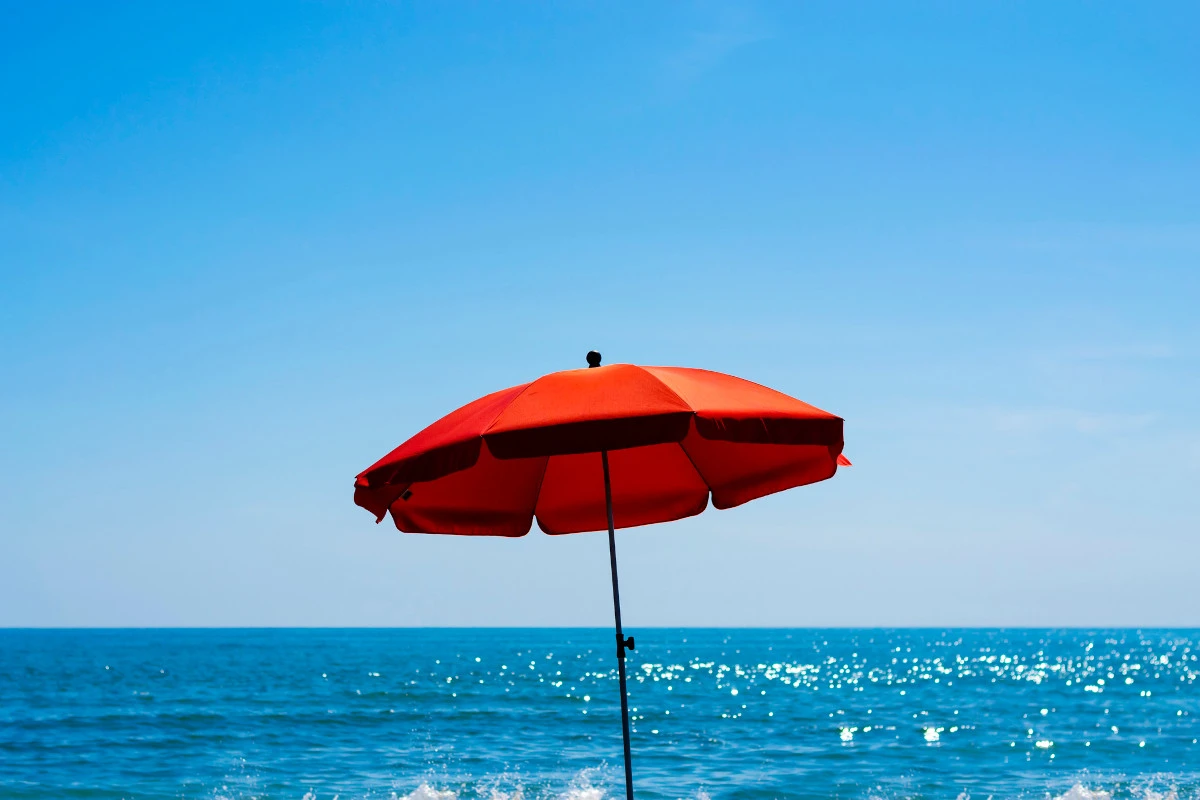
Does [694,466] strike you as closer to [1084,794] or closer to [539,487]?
[539,487]

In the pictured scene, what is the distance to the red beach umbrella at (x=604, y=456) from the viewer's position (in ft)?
14.5

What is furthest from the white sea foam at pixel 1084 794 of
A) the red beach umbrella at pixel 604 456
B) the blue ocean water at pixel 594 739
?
the red beach umbrella at pixel 604 456

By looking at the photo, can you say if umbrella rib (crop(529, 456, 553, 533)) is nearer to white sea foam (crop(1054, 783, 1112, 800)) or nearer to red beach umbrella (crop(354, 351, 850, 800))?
red beach umbrella (crop(354, 351, 850, 800))

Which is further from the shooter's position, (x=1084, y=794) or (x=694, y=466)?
(x=1084, y=794)

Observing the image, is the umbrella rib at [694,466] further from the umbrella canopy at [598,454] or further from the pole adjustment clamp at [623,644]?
the pole adjustment clamp at [623,644]

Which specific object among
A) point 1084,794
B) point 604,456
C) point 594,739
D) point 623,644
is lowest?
point 594,739

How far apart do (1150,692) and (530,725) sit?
26.2 metres

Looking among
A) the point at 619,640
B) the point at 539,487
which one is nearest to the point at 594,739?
the point at 539,487

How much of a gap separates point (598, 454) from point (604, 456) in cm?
130

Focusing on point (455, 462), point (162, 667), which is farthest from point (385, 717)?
point (162, 667)

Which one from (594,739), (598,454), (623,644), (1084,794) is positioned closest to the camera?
(623,644)

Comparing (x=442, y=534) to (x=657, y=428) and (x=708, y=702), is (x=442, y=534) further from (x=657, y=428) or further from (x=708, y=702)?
(x=708, y=702)

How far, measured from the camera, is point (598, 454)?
6.66 m

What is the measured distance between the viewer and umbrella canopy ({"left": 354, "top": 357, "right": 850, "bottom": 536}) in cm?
441
